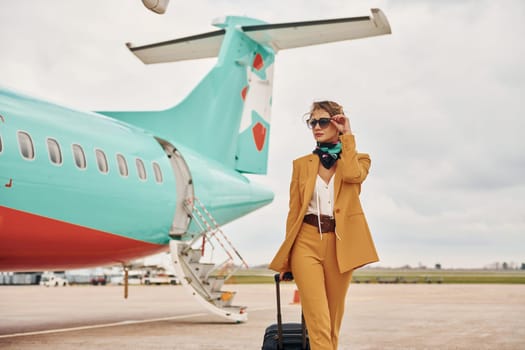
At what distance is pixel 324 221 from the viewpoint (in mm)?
4348

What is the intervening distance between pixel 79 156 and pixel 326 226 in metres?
6.97

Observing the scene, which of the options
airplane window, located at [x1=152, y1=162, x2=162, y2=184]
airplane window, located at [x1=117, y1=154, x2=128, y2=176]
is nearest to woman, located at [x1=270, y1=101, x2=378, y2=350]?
airplane window, located at [x1=117, y1=154, x2=128, y2=176]

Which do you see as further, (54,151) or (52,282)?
(52,282)

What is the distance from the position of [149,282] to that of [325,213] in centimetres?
3850

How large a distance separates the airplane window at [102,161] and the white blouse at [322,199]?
23.4 ft

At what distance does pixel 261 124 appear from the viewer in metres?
17.8

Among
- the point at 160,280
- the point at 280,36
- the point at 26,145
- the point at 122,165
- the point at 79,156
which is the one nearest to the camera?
the point at 26,145

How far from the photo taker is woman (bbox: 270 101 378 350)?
418cm

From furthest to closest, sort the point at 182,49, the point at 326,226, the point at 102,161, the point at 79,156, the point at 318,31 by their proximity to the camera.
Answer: the point at 182,49 < the point at 318,31 < the point at 102,161 < the point at 79,156 < the point at 326,226

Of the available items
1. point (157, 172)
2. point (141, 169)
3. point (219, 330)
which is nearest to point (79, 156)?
point (141, 169)

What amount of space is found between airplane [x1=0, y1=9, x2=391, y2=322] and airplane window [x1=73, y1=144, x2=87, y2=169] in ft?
0.06

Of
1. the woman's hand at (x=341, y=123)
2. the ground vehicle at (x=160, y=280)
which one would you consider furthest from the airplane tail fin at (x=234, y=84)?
the ground vehicle at (x=160, y=280)

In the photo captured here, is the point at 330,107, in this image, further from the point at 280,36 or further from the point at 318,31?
the point at 280,36

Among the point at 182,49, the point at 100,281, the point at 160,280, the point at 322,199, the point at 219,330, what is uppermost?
the point at 182,49
